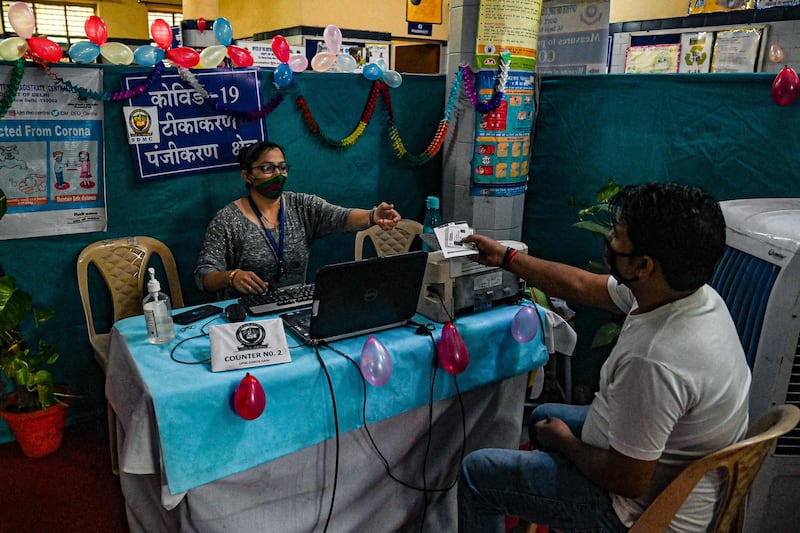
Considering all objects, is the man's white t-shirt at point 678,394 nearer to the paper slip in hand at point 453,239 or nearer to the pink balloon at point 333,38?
the paper slip in hand at point 453,239

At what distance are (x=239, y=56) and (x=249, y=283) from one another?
51.0 inches

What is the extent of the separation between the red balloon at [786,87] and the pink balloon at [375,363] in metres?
2.05

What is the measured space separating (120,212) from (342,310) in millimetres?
1576

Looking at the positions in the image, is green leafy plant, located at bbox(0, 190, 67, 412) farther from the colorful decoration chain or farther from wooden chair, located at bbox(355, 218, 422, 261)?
the colorful decoration chain

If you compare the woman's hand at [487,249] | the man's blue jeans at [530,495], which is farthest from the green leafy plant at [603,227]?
the man's blue jeans at [530,495]

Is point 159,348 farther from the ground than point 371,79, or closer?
closer

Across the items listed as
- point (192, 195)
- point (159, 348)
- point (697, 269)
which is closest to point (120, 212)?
point (192, 195)

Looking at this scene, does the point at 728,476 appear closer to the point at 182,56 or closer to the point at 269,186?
the point at 269,186

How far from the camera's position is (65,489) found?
2367mm

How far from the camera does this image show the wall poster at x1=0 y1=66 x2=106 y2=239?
240cm

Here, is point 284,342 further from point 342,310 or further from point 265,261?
point 265,261

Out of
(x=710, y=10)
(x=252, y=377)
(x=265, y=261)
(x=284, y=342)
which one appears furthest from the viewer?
(x=710, y=10)

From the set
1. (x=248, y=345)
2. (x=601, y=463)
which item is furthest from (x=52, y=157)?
(x=601, y=463)

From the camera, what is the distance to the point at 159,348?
167 cm
